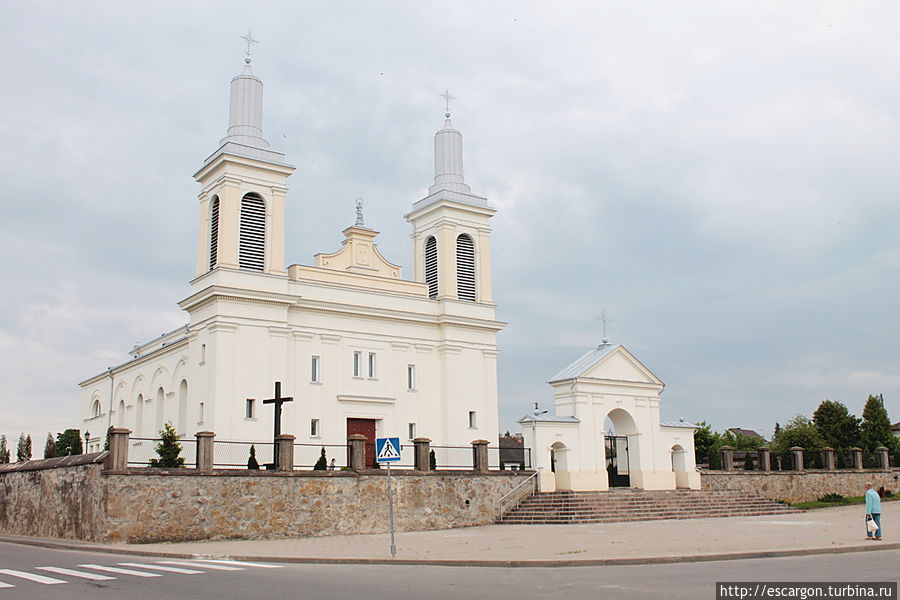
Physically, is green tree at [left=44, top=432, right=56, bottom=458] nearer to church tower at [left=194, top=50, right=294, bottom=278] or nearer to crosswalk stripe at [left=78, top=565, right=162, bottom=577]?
church tower at [left=194, top=50, right=294, bottom=278]

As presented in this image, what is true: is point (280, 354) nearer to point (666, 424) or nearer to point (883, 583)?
point (666, 424)

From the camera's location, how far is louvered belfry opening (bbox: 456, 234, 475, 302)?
41.6 metres

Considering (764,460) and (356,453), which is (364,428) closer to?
(356,453)

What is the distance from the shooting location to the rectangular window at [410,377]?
38938 mm

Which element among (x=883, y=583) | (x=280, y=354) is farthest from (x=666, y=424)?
(x=883, y=583)

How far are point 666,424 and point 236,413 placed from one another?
1871 centimetres

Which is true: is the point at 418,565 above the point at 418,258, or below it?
below

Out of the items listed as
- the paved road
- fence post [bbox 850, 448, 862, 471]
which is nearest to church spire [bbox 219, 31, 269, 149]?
the paved road

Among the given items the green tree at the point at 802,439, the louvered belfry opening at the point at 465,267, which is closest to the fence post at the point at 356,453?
the louvered belfry opening at the point at 465,267

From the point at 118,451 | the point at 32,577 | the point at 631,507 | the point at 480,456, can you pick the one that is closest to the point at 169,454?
the point at 118,451

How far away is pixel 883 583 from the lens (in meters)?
11.8

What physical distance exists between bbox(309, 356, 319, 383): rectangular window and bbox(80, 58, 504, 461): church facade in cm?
7

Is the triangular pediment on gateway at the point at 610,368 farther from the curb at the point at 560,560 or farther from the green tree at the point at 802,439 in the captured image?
the green tree at the point at 802,439

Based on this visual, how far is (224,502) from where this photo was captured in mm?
25156
